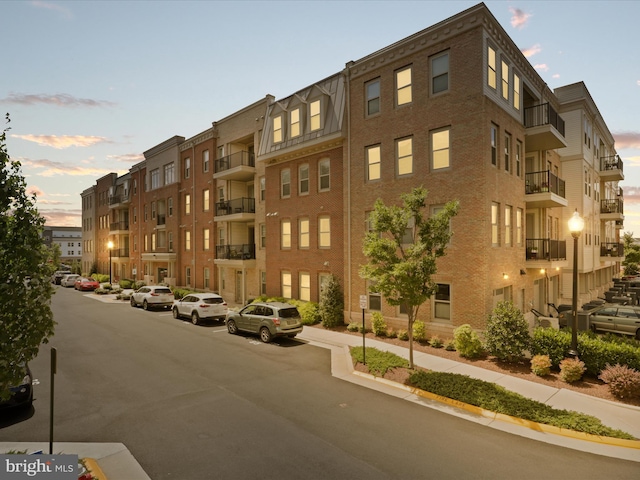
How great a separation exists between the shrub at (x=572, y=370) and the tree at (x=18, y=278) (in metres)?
14.0

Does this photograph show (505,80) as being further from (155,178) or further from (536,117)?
(155,178)

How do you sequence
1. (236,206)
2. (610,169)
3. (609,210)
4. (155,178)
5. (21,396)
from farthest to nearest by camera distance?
(155,178), (609,210), (610,169), (236,206), (21,396)

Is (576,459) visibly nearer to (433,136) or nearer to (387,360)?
(387,360)

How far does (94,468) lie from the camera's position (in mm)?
6914

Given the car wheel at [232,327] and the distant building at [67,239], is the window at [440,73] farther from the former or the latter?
the distant building at [67,239]

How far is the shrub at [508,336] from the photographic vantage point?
13.3 m

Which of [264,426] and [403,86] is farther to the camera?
[403,86]

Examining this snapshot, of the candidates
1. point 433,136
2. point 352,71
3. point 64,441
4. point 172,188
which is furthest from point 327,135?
point 172,188

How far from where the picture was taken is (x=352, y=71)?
2039cm

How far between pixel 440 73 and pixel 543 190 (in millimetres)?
8869

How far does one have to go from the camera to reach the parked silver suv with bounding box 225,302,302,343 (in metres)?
17.1

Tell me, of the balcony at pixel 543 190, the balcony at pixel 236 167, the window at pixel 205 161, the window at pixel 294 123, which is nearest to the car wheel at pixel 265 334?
the window at pixel 294 123

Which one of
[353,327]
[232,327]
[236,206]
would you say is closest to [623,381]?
[353,327]

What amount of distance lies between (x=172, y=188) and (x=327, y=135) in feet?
73.9
